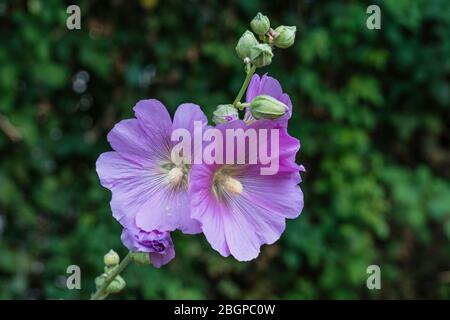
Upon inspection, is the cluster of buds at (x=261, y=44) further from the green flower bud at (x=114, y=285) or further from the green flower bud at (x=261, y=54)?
the green flower bud at (x=114, y=285)

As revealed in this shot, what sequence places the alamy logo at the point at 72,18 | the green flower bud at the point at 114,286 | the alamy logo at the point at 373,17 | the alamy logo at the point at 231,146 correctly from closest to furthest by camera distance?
the alamy logo at the point at 231,146 < the green flower bud at the point at 114,286 < the alamy logo at the point at 72,18 < the alamy logo at the point at 373,17

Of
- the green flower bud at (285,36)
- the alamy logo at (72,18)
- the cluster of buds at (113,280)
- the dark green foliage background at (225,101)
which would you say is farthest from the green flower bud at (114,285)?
the alamy logo at (72,18)

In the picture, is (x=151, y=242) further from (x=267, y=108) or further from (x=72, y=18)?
(x=72, y=18)

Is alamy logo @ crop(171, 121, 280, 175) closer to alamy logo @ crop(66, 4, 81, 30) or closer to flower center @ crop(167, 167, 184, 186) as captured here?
flower center @ crop(167, 167, 184, 186)

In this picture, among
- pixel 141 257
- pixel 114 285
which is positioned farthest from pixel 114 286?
pixel 141 257

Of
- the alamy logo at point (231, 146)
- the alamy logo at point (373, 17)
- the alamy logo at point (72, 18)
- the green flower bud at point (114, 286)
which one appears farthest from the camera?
the alamy logo at point (373, 17)

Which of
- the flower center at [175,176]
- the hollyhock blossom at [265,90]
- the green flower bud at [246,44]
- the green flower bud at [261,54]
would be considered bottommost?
the flower center at [175,176]
